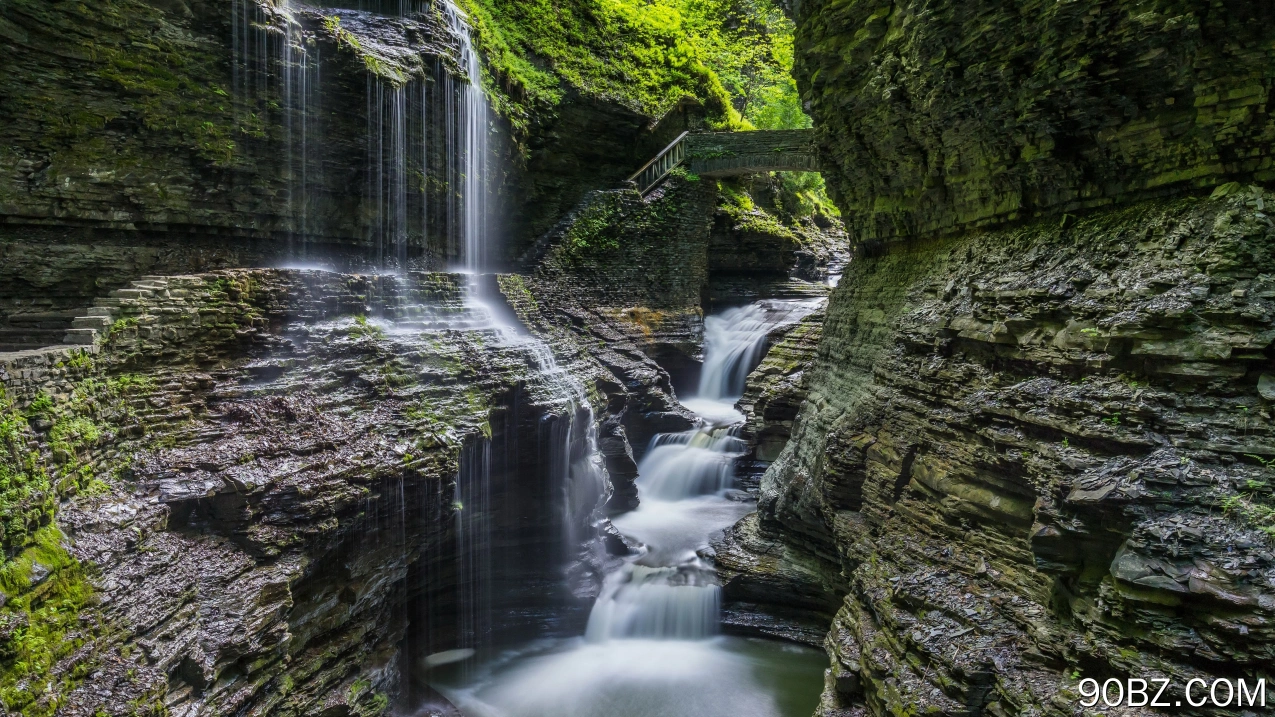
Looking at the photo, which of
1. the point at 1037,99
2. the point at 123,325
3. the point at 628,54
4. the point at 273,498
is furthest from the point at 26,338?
the point at 628,54

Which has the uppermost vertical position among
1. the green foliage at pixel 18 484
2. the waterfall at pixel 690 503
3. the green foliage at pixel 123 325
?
the green foliage at pixel 123 325

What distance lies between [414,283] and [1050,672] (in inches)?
353

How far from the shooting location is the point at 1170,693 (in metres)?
3.70

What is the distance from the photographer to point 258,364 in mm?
7375

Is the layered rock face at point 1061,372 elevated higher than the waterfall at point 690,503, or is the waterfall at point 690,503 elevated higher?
the layered rock face at point 1061,372

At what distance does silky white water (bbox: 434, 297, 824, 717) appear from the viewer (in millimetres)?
8047

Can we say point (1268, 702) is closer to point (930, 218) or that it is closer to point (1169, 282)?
point (1169, 282)

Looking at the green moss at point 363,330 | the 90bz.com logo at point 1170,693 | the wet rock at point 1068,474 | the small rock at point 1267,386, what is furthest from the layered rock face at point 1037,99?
the green moss at point 363,330

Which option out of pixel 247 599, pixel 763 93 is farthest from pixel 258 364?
pixel 763 93

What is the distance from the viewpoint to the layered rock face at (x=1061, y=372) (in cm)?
403

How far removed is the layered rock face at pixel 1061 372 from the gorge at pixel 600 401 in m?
0.03

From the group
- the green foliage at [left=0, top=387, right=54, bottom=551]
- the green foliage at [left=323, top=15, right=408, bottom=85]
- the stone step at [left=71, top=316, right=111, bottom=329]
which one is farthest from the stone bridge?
the green foliage at [left=0, top=387, right=54, bottom=551]

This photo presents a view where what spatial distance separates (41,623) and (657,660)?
6.70 meters

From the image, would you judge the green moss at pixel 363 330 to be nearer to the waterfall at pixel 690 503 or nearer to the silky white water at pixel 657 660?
the silky white water at pixel 657 660
